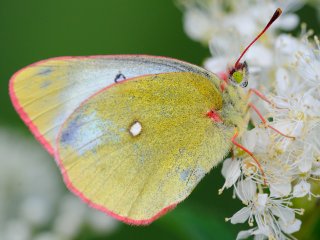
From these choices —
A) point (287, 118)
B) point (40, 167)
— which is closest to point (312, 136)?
point (287, 118)

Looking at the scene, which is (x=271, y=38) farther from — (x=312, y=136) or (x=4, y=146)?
(x=4, y=146)

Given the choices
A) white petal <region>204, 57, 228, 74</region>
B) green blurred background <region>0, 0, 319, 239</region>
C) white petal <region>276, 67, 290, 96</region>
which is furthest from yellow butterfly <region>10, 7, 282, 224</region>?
green blurred background <region>0, 0, 319, 239</region>

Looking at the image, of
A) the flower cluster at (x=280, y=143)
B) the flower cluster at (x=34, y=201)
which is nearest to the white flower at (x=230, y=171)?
the flower cluster at (x=280, y=143)

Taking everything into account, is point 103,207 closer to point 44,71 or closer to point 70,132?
point 70,132

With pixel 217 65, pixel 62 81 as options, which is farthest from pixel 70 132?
pixel 217 65

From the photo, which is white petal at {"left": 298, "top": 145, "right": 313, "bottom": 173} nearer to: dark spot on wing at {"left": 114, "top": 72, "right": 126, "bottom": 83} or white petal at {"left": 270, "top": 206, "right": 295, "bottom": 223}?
white petal at {"left": 270, "top": 206, "right": 295, "bottom": 223}

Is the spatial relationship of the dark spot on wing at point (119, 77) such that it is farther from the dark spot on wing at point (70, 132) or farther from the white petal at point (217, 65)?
the white petal at point (217, 65)
